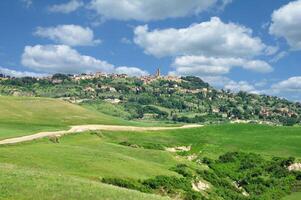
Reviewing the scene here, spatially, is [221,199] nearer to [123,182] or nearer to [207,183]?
[207,183]

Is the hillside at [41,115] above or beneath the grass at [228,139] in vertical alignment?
above

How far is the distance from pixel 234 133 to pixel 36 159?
302 feet

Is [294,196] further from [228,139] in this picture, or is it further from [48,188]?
[48,188]

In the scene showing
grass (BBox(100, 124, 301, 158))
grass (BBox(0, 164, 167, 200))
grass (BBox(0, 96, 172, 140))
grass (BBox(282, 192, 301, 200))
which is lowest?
grass (BBox(282, 192, 301, 200))

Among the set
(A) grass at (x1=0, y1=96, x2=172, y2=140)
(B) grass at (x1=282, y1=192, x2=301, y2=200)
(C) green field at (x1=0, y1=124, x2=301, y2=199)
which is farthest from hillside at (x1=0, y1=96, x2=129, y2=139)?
(B) grass at (x1=282, y1=192, x2=301, y2=200)

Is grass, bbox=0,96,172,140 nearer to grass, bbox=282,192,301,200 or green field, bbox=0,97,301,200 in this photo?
green field, bbox=0,97,301,200

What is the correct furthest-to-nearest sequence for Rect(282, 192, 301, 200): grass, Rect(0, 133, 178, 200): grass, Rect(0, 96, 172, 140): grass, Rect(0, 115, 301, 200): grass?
Rect(0, 96, 172, 140): grass < Rect(282, 192, 301, 200): grass < Rect(0, 115, 301, 200): grass < Rect(0, 133, 178, 200): grass

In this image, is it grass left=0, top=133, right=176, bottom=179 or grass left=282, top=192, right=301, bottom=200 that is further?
grass left=282, top=192, right=301, bottom=200

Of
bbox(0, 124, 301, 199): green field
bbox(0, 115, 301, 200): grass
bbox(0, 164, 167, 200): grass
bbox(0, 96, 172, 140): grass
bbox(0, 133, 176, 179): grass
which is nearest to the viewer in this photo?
bbox(0, 164, 167, 200): grass

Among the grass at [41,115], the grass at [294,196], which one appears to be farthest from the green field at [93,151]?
the grass at [294,196]

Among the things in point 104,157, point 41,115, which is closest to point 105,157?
point 104,157

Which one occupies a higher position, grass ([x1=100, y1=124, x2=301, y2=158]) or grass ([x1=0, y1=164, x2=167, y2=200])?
grass ([x1=100, y1=124, x2=301, y2=158])

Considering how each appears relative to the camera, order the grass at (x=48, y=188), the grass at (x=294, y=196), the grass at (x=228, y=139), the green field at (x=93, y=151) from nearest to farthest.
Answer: the grass at (x=48, y=188) → the green field at (x=93, y=151) → the grass at (x=294, y=196) → the grass at (x=228, y=139)

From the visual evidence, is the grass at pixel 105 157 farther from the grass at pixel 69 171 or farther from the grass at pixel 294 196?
the grass at pixel 294 196
